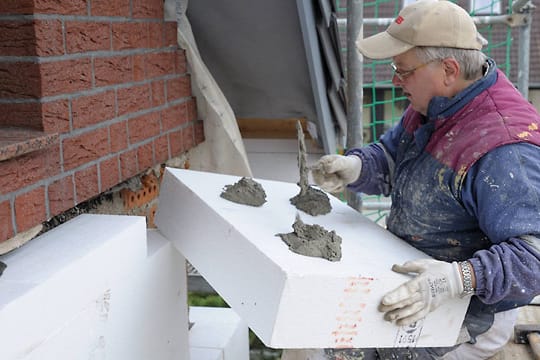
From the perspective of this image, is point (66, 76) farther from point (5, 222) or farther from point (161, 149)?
point (161, 149)

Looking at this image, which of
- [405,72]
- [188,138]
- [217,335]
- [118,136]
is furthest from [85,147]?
[217,335]

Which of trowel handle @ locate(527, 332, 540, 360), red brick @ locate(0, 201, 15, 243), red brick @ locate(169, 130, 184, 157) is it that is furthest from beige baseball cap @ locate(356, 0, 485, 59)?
trowel handle @ locate(527, 332, 540, 360)

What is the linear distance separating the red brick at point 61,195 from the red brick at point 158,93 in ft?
2.23

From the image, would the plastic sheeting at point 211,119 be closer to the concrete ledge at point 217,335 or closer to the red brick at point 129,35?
the red brick at point 129,35

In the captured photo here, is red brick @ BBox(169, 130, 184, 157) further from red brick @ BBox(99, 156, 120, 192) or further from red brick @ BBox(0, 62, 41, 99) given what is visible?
red brick @ BBox(0, 62, 41, 99)

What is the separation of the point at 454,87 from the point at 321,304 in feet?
2.72

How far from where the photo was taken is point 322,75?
3414mm

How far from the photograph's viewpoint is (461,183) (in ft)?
6.55

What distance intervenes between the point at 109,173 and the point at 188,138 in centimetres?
77

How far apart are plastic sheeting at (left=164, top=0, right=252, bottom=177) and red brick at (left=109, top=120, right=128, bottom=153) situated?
2.28 feet

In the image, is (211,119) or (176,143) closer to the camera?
(176,143)

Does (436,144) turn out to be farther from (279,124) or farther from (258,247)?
(279,124)

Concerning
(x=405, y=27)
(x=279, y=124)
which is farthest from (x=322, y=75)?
(x=405, y=27)

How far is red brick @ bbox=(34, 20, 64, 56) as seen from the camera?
5.90 feet
